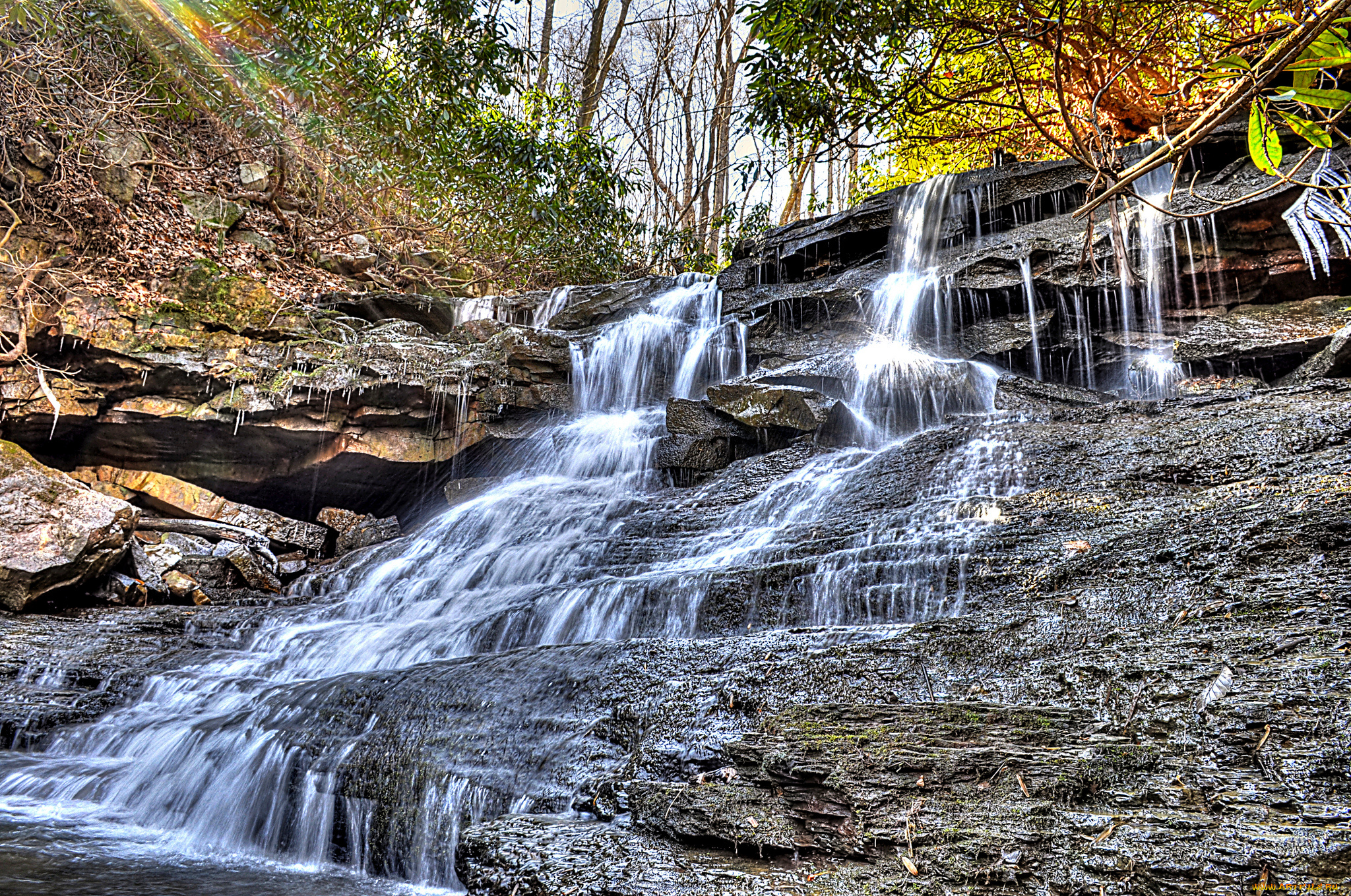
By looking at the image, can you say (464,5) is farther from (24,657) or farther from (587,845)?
(587,845)

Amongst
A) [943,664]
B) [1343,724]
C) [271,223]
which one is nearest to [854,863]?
[943,664]

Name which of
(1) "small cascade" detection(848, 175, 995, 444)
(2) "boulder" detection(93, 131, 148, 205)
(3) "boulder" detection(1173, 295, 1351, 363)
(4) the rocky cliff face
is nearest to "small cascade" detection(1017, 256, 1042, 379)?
(4) the rocky cliff face

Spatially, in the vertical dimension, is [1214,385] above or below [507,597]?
above

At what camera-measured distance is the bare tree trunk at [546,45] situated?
1689cm

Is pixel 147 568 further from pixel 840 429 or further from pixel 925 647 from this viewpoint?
pixel 925 647

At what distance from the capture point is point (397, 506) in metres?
10.6

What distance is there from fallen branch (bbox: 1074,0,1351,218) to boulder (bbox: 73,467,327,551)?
32.5 feet

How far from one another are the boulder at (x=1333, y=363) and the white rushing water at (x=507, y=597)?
265 centimetres

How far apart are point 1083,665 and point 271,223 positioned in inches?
490

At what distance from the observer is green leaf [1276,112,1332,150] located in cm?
157

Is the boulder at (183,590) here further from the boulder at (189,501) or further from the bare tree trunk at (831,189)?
the bare tree trunk at (831,189)

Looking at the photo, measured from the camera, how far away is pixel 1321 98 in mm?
1533

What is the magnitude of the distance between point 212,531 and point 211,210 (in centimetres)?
496

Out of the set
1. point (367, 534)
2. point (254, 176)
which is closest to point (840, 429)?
point (367, 534)
